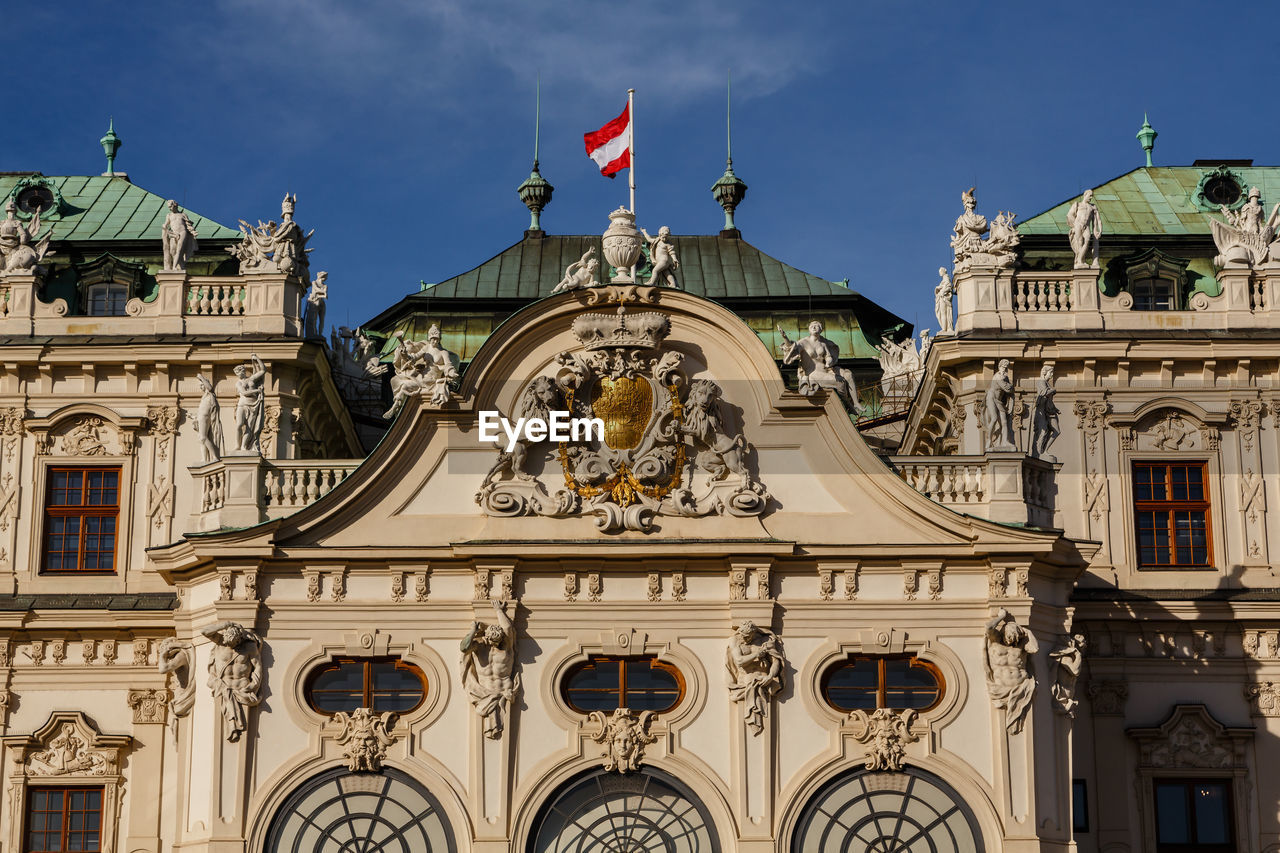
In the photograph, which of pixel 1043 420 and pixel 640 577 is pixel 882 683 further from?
pixel 1043 420

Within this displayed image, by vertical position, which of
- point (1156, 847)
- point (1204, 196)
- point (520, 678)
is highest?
point (1204, 196)

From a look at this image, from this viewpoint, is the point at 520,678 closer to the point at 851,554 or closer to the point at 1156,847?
the point at 851,554

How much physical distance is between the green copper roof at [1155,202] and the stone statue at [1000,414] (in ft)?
27.4

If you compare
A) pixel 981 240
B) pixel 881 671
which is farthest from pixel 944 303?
pixel 881 671

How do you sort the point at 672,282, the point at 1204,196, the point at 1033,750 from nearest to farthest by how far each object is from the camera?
the point at 1033,750, the point at 672,282, the point at 1204,196

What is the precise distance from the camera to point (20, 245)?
1753 inches

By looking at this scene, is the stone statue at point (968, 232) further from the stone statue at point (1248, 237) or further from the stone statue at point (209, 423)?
the stone statue at point (209, 423)

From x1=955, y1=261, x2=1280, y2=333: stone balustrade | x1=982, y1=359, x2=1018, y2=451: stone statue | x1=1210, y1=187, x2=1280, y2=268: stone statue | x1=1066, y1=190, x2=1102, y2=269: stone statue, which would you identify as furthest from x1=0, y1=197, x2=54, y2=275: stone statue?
x1=1210, y1=187, x2=1280, y2=268: stone statue

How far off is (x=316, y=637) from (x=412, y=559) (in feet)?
6.39

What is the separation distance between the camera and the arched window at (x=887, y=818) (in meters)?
36.2

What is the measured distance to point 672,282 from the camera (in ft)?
132

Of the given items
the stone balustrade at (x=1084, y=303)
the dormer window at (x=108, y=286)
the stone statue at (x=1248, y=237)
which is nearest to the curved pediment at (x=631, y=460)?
the stone balustrade at (x=1084, y=303)

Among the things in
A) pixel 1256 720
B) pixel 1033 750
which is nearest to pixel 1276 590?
pixel 1256 720

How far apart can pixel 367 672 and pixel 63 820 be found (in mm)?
7676
